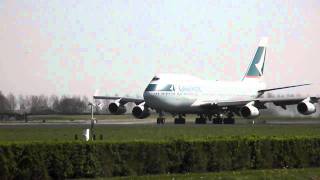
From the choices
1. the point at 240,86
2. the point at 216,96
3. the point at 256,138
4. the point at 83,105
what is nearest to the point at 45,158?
the point at 256,138

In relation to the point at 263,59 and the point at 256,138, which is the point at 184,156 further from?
the point at 263,59

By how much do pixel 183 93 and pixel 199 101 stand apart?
2.81 metres

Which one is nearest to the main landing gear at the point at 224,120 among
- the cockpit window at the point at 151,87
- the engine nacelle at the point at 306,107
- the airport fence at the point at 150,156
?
the cockpit window at the point at 151,87

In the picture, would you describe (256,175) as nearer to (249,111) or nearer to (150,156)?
(150,156)

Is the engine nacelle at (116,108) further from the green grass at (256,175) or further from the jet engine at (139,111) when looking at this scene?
the green grass at (256,175)

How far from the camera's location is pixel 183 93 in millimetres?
71750

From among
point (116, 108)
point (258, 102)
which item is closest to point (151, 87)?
point (116, 108)

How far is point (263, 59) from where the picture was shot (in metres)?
87.7

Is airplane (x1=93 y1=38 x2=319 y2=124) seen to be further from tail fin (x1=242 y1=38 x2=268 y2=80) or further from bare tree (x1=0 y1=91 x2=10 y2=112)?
bare tree (x1=0 y1=91 x2=10 y2=112)

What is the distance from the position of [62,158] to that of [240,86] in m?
63.2

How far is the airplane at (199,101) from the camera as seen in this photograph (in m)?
68.9

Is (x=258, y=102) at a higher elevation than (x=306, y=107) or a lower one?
higher

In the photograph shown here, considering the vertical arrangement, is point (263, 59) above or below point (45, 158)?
above

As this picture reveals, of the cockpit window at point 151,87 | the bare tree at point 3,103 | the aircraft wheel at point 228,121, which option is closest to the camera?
the cockpit window at point 151,87
